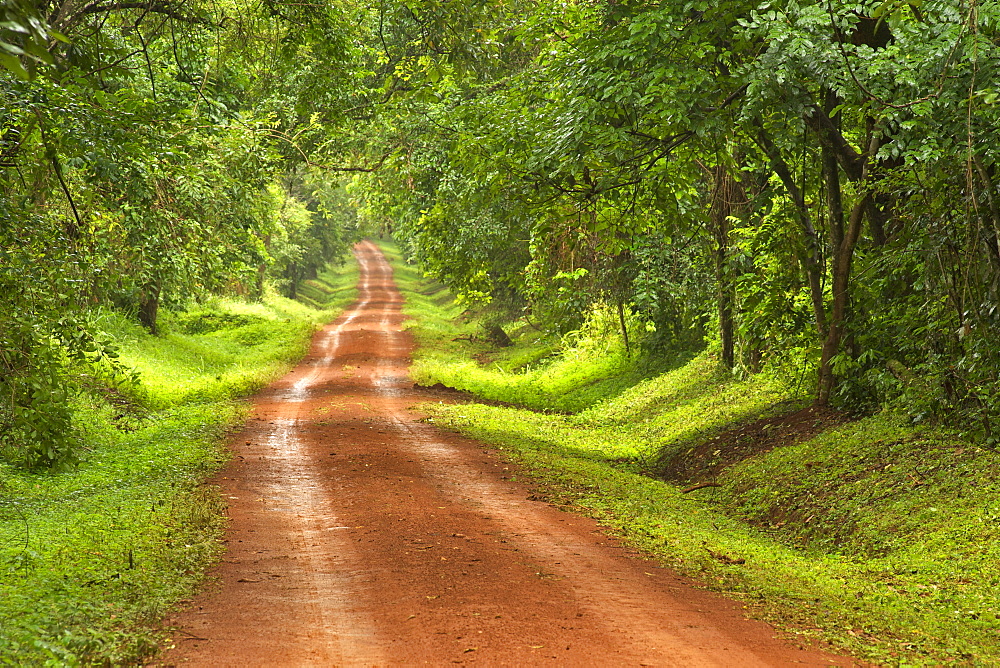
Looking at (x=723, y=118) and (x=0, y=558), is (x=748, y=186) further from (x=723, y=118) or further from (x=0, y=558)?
(x=0, y=558)

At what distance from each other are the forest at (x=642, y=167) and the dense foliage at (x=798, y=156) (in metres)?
0.04

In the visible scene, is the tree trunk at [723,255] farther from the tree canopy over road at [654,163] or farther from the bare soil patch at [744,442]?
the bare soil patch at [744,442]

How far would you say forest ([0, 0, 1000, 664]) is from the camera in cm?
771

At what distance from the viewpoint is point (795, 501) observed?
373 inches

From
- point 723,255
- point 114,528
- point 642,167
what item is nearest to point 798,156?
point 642,167

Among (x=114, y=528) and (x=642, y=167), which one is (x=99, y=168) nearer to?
(x=114, y=528)

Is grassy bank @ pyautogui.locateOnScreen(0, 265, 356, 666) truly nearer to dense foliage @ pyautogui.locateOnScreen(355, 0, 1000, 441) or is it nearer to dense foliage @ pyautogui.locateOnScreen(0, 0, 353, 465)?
dense foliage @ pyautogui.locateOnScreen(0, 0, 353, 465)

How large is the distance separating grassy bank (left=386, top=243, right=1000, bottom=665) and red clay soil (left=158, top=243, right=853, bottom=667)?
1.77 ft

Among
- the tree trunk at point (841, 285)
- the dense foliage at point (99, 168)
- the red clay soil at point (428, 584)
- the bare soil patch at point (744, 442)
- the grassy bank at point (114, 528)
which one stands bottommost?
the bare soil patch at point (744, 442)

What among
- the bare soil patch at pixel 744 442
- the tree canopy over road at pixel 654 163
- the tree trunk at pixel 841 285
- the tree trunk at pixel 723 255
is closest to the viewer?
the tree canopy over road at pixel 654 163

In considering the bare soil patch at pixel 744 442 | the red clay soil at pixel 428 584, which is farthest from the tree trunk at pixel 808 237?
the red clay soil at pixel 428 584

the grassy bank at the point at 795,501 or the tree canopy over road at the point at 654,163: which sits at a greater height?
the tree canopy over road at the point at 654,163

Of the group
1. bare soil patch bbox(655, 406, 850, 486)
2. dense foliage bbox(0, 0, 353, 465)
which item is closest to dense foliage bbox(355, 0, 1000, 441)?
bare soil patch bbox(655, 406, 850, 486)

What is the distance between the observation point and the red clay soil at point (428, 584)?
485cm
